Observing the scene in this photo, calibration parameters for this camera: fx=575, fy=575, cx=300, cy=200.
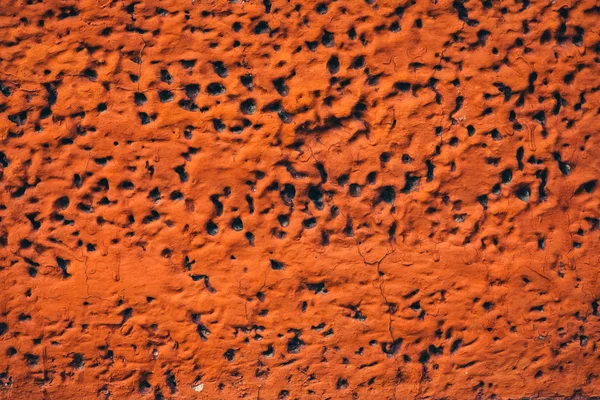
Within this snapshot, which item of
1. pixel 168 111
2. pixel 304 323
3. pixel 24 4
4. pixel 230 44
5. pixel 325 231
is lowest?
pixel 304 323

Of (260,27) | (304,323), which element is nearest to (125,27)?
(260,27)

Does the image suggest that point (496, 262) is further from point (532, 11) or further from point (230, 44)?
point (230, 44)

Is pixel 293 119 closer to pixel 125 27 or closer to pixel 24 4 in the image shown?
pixel 125 27

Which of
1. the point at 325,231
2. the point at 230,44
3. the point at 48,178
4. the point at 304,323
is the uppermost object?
the point at 230,44

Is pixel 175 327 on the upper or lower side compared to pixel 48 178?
lower

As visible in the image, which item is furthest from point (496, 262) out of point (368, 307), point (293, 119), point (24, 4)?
point (24, 4)

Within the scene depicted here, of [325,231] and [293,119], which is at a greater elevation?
[293,119]
